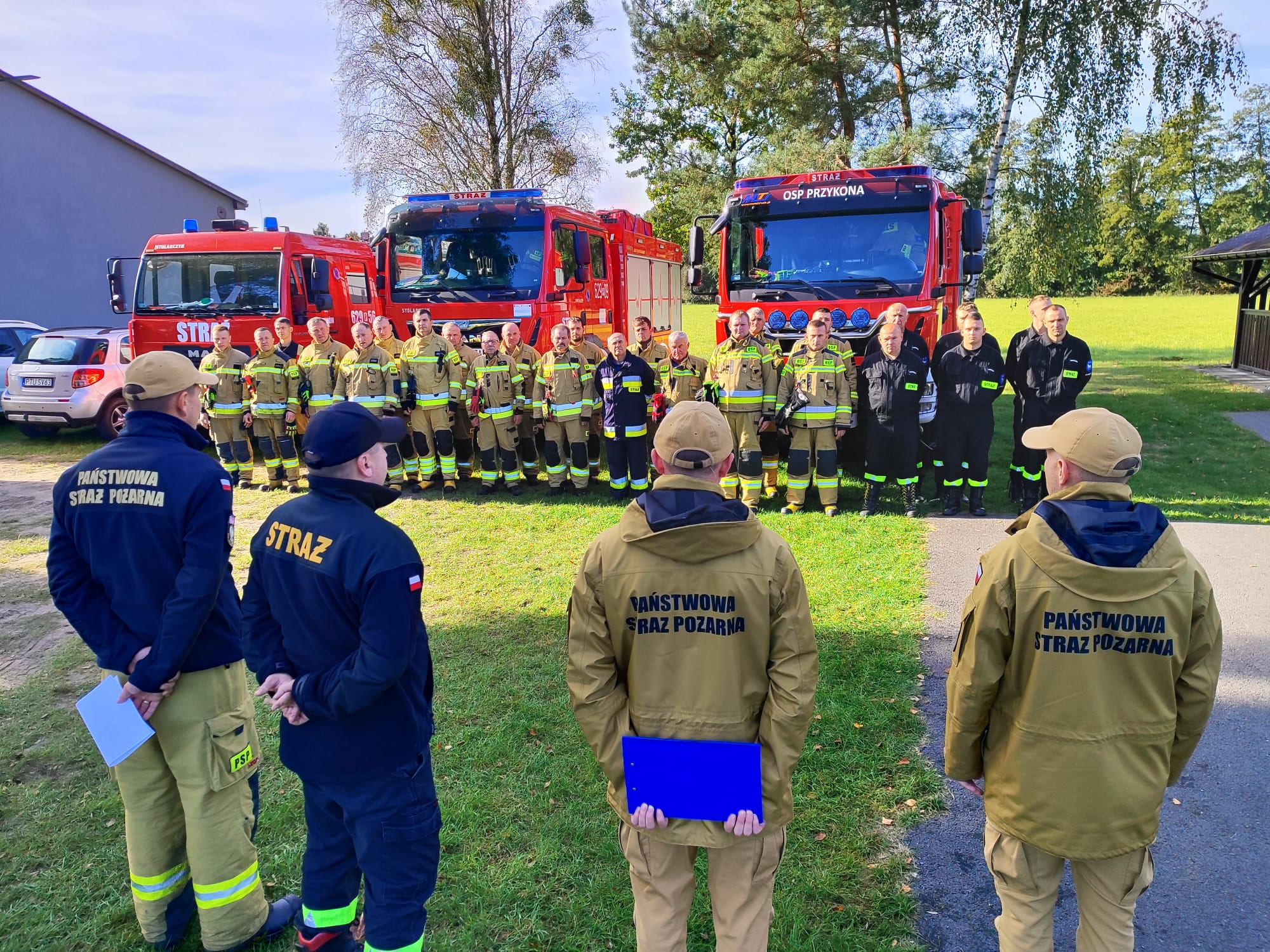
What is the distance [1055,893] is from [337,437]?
2443 mm

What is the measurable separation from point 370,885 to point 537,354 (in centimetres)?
759

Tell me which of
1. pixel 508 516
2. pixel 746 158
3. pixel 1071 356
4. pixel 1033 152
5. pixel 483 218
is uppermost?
pixel 746 158

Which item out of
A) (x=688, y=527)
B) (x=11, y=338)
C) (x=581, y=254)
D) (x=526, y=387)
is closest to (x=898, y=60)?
(x=581, y=254)

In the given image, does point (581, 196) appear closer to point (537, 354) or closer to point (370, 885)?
point (537, 354)

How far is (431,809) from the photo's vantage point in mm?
2412

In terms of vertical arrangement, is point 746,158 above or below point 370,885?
above

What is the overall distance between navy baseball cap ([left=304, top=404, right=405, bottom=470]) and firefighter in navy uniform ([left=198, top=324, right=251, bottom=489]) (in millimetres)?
7956

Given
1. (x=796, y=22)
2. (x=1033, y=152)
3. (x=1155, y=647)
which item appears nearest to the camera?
(x=1155, y=647)

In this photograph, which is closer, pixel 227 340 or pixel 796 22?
pixel 227 340

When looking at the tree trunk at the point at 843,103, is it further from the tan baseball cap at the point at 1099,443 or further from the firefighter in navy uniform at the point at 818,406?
the tan baseball cap at the point at 1099,443

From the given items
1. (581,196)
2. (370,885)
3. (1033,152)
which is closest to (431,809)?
(370,885)

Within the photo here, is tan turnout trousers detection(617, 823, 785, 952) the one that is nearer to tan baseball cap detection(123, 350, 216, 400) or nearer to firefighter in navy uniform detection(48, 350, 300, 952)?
firefighter in navy uniform detection(48, 350, 300, 952)

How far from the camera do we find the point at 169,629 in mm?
2584

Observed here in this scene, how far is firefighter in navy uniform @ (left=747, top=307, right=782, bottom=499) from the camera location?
26.7 ft
